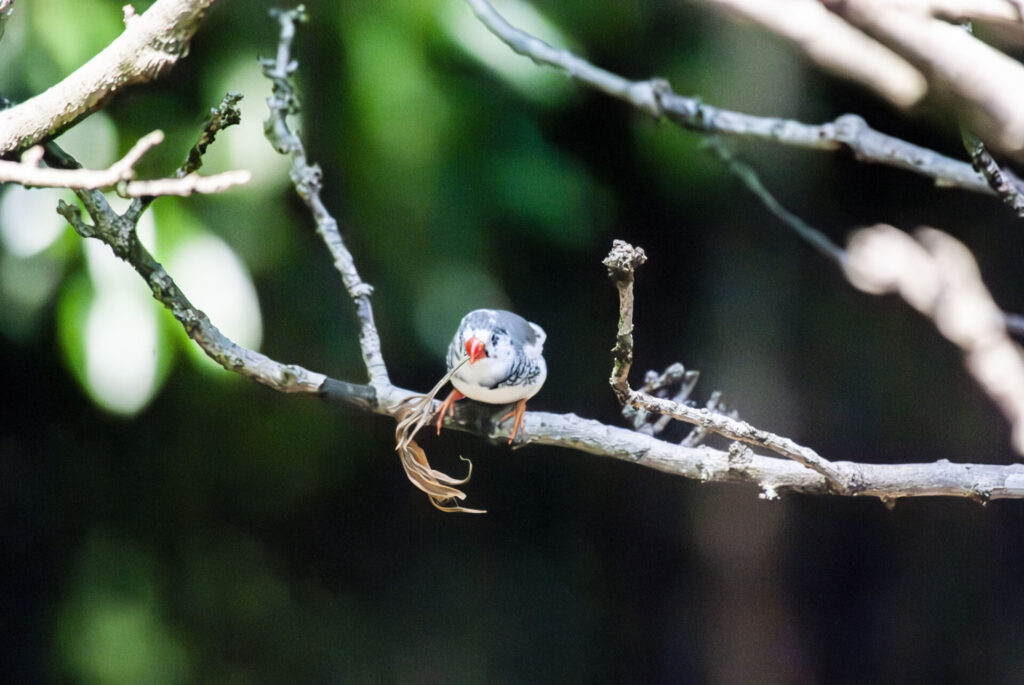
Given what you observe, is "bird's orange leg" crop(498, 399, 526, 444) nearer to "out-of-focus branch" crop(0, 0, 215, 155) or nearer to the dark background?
the dark background

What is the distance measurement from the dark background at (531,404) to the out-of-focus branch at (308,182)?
0.03 meters

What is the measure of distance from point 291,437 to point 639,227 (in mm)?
554

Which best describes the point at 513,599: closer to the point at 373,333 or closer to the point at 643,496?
the point at 643,496

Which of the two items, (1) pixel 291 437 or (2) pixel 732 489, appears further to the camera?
(1) pixel 291 437

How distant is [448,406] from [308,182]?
1.11ft

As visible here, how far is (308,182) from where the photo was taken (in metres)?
0.96

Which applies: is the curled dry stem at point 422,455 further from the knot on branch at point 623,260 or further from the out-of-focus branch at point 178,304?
the knot on branch at point 623,260

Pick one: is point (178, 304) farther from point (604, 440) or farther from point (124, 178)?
point (604, 440)

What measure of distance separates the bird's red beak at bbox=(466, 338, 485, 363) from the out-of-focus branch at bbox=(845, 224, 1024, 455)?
1.55ft

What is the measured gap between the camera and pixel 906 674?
0.94 meters

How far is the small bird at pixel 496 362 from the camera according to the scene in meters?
0.88

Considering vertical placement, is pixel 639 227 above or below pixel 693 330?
above

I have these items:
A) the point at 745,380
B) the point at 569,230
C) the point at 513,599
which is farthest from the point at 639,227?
the point at 513,599

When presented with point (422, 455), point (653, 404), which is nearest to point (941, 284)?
point (653, 404)
